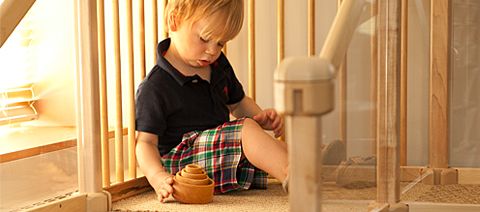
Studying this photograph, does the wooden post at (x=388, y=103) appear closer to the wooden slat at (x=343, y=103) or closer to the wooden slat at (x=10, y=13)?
the wooden slat at (x=343, y=103)

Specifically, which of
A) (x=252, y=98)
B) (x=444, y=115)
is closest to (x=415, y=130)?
(x=444, y=115)

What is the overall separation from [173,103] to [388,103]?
51cm

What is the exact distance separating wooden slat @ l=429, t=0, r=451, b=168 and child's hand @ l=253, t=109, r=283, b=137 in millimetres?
297

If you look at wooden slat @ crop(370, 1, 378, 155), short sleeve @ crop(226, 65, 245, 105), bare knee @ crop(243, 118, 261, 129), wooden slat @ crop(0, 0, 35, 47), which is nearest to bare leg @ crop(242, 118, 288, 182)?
bare knee @ crop(243, 118, 261, 129)

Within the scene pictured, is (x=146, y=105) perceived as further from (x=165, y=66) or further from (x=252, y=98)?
(x=252, y=98)

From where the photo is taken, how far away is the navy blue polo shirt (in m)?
1.65

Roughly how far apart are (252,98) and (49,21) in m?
0.48

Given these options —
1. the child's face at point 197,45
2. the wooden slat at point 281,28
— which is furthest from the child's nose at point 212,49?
the wooden slat at point 281,28

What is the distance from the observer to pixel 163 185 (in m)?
1.53

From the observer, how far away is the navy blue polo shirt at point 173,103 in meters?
1.65

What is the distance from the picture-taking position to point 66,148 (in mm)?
1510

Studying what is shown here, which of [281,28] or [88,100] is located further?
[281,28]

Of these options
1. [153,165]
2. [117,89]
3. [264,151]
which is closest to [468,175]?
[264,151]

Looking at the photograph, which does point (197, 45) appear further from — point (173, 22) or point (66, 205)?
point (66, 205)
